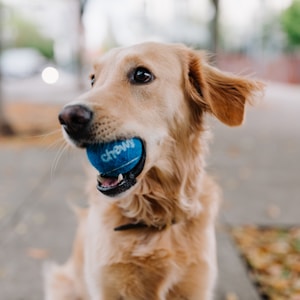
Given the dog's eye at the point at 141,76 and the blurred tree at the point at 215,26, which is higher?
the dog's eye at the point at 141,76

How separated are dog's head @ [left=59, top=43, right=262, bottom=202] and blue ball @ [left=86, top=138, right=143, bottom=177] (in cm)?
3

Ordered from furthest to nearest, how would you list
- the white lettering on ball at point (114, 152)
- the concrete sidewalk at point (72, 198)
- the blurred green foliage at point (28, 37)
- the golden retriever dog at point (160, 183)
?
the blurred green foliage at point (28, 37)
the concrete sidewalk at point (72, 198)
the golden retriever dog at point (160, 183)
the white lettering on ball at point (114, 152)

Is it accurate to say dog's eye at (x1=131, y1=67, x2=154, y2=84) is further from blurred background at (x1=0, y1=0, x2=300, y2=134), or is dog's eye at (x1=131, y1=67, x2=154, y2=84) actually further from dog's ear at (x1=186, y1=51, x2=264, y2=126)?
blurred background at (x1=0, y1=0, x2=300, y2=134)

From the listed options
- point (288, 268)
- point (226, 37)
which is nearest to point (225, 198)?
point (288, 268)

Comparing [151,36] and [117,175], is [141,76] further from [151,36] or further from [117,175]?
[151,36]

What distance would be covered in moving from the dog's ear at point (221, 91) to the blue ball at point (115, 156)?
1.65ft

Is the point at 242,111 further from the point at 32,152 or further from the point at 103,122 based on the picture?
the point at 32,152

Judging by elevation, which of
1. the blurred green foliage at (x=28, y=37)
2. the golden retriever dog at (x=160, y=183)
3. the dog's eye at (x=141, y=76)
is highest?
the dog's eye at (x=141, y=76)

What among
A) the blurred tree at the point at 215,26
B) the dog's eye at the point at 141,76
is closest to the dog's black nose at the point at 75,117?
the dog's eye at the point at 141,76

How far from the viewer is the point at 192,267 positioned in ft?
7.66

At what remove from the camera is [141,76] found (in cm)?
221

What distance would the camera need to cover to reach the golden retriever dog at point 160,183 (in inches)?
85.7

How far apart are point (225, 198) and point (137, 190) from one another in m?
2.89

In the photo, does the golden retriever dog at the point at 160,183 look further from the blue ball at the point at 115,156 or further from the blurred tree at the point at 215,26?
the blurred tree at the point at 215,26
